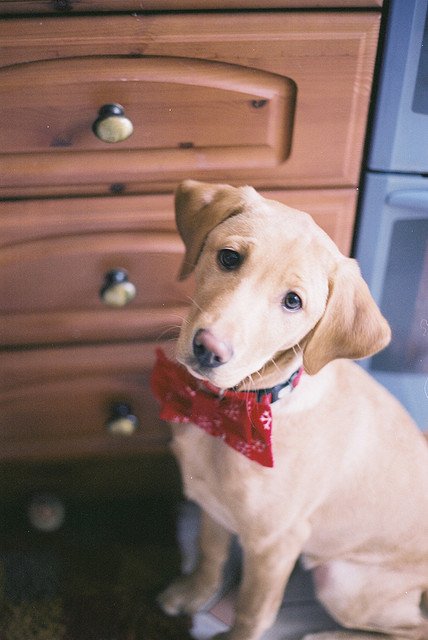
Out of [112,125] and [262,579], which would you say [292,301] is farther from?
[262,579]

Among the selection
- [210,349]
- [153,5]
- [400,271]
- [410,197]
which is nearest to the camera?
[210,349]

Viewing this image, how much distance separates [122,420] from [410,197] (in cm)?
83

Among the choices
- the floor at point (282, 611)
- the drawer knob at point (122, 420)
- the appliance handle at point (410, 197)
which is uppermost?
the appliance handle at point (410, 197)

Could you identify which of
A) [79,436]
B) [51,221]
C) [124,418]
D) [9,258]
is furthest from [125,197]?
[79,436]

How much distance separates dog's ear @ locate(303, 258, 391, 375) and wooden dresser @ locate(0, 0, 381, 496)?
0.31 meters

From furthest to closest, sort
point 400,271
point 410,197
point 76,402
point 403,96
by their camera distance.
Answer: point 76,402 → point 400,271 → point 410,197 → point 403,96

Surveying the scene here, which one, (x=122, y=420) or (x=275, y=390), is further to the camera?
(x=122, y=420)

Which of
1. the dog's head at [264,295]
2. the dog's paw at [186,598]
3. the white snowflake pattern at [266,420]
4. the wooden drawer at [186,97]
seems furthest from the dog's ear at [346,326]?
the dog's paw at [186,598]

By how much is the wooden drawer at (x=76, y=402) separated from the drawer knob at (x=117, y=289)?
18 centimetres

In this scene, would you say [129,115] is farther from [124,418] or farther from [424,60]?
[124,418]

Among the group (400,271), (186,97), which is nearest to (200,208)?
(186,97)

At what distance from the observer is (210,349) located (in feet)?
2.80

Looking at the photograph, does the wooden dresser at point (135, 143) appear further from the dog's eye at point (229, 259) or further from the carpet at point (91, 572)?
the carpet at point (91, 572)

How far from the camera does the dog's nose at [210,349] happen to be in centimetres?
85
